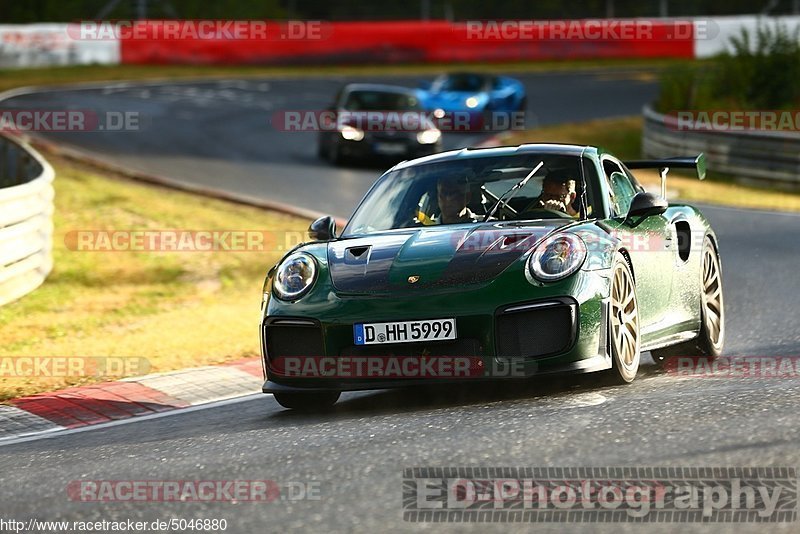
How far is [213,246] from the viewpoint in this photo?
16016 mm

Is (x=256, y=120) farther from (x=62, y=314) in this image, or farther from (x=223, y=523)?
(x=223, y=523)

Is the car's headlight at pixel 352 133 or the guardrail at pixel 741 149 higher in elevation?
the car's headlight at pixel 352 133

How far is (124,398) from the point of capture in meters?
8.73

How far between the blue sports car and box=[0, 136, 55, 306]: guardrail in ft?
48.2

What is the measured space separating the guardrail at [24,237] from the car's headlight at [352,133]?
9.33 metres

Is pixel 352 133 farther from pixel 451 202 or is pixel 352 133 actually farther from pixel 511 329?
pixel 511 329

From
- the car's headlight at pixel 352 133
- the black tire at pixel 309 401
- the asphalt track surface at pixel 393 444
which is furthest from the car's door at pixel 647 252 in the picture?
the car's headlight at pixel 352 133

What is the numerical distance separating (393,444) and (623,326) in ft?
6.05

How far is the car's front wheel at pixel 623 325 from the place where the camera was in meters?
7.17

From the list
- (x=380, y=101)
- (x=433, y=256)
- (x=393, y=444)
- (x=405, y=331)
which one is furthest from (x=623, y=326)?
(x=380, y=101)

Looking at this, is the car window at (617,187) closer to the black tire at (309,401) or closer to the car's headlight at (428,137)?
the black tire at (309,401)

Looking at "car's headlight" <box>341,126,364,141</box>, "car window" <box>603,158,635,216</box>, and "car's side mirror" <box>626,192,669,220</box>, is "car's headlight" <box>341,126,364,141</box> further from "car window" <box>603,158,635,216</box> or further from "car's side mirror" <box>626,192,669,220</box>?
"car's side mirror" <box>626,192,669,220</box>

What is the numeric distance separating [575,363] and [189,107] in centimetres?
2646

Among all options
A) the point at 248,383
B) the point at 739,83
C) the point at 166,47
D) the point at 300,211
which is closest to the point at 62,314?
the point at 248,383
